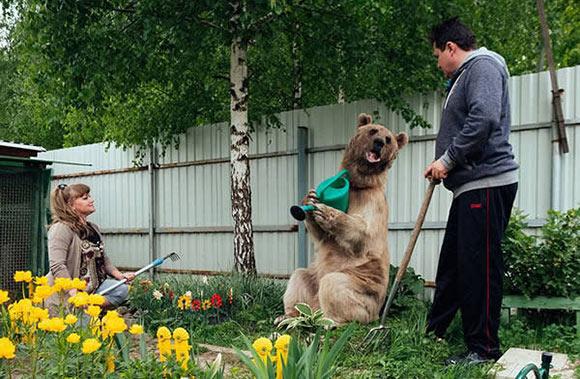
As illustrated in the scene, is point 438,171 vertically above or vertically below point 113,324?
above

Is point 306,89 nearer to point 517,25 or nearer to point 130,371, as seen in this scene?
point 517,25

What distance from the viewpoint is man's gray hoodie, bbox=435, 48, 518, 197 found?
325cm

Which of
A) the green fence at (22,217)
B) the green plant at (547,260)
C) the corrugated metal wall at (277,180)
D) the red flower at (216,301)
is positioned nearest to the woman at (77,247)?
the red flower at (216,301)

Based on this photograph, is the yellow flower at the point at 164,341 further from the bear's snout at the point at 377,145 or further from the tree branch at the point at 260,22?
the tree branch at the point at 260,22

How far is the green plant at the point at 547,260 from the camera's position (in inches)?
165

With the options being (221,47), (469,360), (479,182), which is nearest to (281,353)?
(469,360)

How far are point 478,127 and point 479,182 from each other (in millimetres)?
354

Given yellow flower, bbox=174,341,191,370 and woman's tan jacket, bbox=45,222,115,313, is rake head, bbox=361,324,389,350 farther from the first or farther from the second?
woman's tan jacket, bbox=45,222,115,313

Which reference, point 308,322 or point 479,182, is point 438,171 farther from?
point 308,322

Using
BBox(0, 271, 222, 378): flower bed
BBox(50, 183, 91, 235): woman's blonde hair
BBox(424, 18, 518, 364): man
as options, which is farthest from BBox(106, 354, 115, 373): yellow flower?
BBox(50, 183, 91, 235): woman's blonde hair

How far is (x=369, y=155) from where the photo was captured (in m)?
4.27

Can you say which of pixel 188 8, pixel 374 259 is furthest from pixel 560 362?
pixel 188 8

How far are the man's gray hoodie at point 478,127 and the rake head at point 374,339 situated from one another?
1.05 meters

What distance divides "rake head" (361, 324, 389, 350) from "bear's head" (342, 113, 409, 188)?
1.16 m
